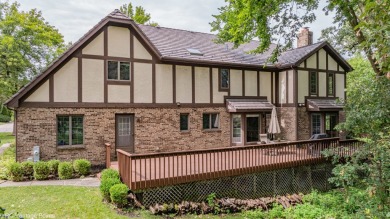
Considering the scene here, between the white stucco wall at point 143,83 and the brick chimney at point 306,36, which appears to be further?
the brick chimney at point 306,36

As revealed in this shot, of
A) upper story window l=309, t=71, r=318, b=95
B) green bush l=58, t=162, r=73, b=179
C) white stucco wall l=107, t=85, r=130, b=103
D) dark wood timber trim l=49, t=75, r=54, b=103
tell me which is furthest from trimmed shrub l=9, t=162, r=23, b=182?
upper story window l=309, t=71, r=318, b=95

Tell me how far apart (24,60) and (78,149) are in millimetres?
16634

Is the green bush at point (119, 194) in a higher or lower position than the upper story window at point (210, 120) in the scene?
lower

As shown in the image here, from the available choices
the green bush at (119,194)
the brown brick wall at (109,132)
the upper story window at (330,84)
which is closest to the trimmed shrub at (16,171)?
the brown brick wall at (109,132)

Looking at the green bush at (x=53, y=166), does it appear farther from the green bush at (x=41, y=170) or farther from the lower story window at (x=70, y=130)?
the lower story window at (x=70, y=130)

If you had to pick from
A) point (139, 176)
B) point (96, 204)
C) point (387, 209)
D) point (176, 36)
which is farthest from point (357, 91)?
point (176, 36)

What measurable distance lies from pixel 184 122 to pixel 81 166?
17.5 ft

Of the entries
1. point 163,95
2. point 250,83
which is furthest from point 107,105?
point 250,83

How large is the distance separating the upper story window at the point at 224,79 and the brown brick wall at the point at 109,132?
51.1 inches

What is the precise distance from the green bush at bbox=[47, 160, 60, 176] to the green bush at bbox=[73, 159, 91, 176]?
2.08 ft

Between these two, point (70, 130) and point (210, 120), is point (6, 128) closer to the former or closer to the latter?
point (70, 130)

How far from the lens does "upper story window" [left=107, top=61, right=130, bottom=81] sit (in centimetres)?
1112

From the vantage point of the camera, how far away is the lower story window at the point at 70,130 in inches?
405

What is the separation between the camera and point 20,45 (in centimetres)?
2150
